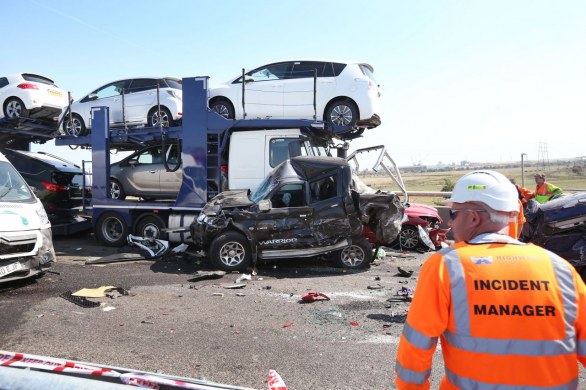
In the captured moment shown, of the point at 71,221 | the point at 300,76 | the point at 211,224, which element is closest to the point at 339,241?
the point at 211,224

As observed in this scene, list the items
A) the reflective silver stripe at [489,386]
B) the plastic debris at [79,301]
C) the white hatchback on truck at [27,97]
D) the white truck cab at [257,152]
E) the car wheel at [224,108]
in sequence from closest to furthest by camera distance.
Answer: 1. the reflective silver stripe at [489,386]
2. the plastic debris at [79,301]
3. the white truck cab at [257,152]
4. the car wheel at [224,108]
5. the white hatchback on truck at [27,97]

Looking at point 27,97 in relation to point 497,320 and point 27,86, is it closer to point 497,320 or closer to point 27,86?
point 27,86

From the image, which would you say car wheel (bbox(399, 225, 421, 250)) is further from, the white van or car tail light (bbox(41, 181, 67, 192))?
car tail light (bbox(41, 181, 67, 192))

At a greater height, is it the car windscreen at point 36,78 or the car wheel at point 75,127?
the car windscreen at point 36,78

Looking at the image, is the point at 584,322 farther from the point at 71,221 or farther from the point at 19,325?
the point at 71,221

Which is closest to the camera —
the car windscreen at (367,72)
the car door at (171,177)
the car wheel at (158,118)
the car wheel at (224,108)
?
the car windscreen at (367,72)

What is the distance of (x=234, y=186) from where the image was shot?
30.0 feet

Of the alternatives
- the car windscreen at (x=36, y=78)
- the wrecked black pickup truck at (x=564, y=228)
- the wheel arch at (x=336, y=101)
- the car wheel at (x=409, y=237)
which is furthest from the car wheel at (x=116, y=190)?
the wrecked black pickup truck at (x=564, y=228)

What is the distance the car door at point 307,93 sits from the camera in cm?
908

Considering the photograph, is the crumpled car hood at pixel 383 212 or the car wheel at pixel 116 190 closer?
the crumpled car hood at pixel 383 212

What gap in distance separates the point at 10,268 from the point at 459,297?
572 cm

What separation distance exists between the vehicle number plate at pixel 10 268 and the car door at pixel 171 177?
14.8ft

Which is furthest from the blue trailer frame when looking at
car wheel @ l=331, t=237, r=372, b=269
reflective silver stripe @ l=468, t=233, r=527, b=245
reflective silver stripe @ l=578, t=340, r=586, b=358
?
reflective silver stripe @ l=578, t=340, r=586, b=358

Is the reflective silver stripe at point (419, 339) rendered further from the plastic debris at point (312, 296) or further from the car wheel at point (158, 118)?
the car wheel at point (158, 118)
